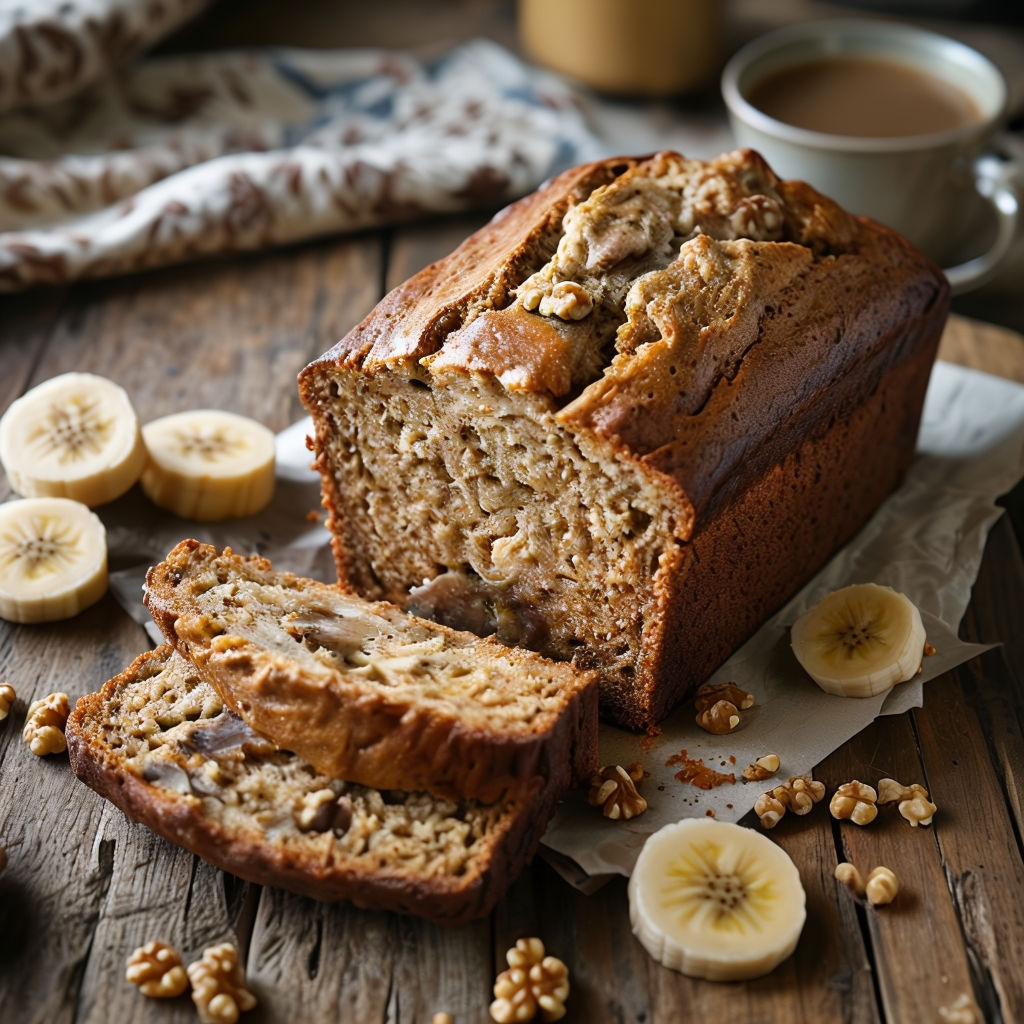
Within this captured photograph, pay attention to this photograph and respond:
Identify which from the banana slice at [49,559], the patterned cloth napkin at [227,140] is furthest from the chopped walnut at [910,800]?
the patterned cloth napkin at [227,140]

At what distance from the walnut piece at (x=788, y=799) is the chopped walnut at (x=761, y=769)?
0.12ft

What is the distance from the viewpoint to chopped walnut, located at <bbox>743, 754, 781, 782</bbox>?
2.75 metres

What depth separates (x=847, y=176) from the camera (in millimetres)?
4125

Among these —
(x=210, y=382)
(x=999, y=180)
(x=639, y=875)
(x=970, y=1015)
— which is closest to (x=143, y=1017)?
(x=639, y=875)

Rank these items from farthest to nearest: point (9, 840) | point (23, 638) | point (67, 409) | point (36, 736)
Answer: point (67, 409) → point (23, 638) → point (36, 736) → point (9, 840)

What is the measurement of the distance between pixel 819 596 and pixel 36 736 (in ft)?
6.14

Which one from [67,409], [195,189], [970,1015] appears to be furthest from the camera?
[195,189]

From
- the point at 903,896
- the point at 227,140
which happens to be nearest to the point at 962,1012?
the point at 903,896

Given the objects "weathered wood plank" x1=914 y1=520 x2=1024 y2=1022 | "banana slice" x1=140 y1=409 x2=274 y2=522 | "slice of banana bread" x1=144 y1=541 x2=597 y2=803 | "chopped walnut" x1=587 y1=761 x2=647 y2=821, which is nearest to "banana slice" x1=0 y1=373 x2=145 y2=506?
"banana slice" x1=140 y1=409 x2=274 y2=522

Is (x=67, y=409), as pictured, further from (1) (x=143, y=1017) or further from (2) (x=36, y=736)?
(1) (x=143, y=1017)

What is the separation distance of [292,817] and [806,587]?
151 centimetres

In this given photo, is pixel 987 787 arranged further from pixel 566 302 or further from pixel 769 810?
pixel 566 302

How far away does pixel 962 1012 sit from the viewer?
2.31 metres

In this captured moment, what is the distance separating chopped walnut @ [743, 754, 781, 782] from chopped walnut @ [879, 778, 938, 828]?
0.72 ft
